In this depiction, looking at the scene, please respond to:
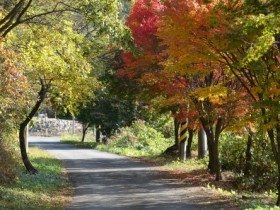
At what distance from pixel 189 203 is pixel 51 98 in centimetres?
846

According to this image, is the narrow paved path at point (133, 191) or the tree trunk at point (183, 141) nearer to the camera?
the narrow paved path at point (133, 191)

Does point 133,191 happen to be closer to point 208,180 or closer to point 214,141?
point 208,180

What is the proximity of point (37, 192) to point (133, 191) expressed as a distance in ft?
10.2

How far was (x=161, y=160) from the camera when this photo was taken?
25.0m

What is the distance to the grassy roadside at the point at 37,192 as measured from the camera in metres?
11.7

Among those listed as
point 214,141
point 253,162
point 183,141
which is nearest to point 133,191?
point 214,141

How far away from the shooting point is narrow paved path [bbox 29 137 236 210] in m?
12.3

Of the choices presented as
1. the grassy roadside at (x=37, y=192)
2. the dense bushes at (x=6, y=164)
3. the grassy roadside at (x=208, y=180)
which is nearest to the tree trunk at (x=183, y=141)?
the grassy roadside at (x=208, y=180)

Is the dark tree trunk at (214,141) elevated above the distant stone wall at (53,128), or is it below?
below

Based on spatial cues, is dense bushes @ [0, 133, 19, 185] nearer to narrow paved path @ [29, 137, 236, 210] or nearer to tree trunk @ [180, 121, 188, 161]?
narrow paved path @ [29, 137, 236, 210]

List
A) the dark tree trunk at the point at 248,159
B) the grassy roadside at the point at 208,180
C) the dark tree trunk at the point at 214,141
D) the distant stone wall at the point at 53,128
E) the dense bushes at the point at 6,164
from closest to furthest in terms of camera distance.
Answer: the dense bushes at the point at 6,164, the grassy roadside at the point at 208,180, the dark tree trunk at the point at 214,141, the dark tree trunk at the point at 248,159, the distant stone wall at the point at 53,128

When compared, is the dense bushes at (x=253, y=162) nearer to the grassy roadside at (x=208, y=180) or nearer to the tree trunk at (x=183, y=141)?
the grassy roadside at (x=208, y=180)

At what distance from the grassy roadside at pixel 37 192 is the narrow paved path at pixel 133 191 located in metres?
0.43

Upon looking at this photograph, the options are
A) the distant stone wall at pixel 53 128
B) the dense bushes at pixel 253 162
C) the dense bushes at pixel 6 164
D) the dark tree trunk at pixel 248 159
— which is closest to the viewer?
the dense bushes at pixel 6 164
